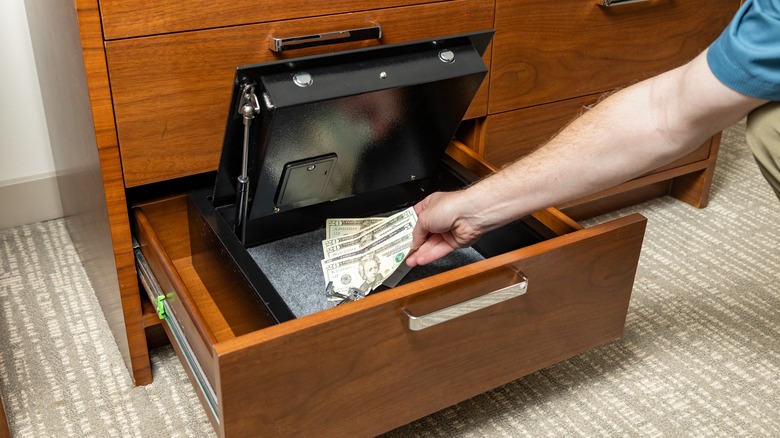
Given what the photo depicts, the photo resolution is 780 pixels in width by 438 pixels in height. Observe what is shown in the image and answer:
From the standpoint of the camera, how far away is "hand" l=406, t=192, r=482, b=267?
3.03ft

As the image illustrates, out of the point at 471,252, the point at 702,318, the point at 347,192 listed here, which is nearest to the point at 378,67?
the point at 347,192

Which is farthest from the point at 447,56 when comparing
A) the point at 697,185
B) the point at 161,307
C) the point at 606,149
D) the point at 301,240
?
the point at 697,185

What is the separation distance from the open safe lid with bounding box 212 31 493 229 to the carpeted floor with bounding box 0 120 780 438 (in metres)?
0.33

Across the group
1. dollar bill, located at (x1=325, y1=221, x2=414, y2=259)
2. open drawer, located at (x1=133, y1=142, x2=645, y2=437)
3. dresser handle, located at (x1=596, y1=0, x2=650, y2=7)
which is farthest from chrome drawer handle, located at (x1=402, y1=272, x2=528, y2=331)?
dresser handle, located at (x1=596, y1=0, x2=650, y2=7)

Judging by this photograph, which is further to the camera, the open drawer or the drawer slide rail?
the drawer slide rail

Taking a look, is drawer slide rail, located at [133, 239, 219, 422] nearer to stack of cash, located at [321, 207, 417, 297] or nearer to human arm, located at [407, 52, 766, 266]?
stack of cash, located at [321, 207, 417, 297]

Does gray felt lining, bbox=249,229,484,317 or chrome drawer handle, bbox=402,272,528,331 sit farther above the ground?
Answer: chrome drawer handle, bbox=402,272,528,331

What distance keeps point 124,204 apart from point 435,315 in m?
0.44

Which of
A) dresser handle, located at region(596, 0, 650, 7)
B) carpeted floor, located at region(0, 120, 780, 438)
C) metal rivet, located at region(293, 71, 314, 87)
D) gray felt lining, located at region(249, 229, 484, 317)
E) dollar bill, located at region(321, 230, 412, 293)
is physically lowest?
carpeted floor, located at region(0, 120, 780, 438)

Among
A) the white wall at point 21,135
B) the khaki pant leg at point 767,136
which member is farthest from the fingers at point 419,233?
the white wall at point 21,135

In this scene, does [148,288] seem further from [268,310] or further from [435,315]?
[435,315]

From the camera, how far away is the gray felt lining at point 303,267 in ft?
3.41

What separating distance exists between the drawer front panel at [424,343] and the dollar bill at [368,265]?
17cm

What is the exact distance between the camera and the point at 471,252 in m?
1.14
